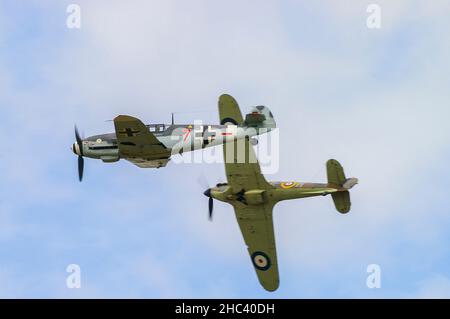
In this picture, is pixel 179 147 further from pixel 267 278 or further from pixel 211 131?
pixel 267 278

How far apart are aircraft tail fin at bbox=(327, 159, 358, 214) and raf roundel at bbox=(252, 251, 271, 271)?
15.0 feet

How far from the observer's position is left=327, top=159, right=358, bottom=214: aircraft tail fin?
3834cm

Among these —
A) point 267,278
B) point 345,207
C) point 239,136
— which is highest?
point 239,136

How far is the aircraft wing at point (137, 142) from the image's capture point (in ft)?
133

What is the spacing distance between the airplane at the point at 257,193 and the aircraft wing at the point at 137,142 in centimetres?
284

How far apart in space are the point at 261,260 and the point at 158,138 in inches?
246

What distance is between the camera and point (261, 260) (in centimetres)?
4206

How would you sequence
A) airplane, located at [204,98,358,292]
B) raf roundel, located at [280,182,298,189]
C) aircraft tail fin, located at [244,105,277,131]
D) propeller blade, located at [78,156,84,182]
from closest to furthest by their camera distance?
airplane, located at [204,98,358,292], raf roundel, located at [280,182,298,189], aircraft tail fin, located at [244,105,277,131], propeller blade, located at [78,156,84,182]

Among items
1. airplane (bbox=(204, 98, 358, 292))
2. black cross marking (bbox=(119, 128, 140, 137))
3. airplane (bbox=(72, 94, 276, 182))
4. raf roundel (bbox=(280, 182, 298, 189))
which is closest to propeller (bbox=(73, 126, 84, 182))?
airplane (bbox=(72, 94, 276, 182))

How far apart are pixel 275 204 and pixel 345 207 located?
285 centimetres

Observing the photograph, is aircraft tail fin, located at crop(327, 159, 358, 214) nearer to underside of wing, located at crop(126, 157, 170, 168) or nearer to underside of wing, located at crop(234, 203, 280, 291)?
underside of wing, located at crop(234, 203, 280, 291)

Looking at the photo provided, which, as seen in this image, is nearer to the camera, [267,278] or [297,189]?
[297,189]

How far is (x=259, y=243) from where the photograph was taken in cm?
4172

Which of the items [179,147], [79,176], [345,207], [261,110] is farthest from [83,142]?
[345,207]
